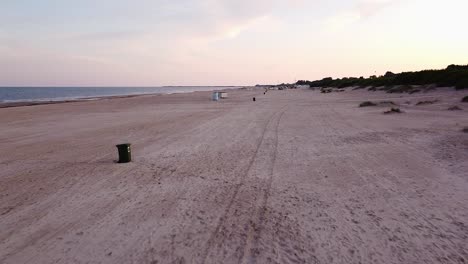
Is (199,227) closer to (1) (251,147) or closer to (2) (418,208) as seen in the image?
(2) (418,208)

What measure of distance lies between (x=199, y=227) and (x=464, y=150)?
7138 millimetres

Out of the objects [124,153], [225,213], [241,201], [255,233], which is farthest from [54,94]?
[255,233]

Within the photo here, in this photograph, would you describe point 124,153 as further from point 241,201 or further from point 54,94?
point 54,94

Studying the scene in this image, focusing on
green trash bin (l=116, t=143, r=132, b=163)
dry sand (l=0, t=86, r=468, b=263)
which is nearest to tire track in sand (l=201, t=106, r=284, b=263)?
dry sand (l=0, t=86, r=468, b=263)

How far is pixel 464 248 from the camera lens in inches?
160

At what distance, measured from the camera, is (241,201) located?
578 cm

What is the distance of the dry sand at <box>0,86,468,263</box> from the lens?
4145mm

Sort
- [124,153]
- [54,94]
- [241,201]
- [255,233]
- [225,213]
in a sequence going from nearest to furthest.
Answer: [255,233]
[225,213]
[241,201]
[124,153]
[54,94]

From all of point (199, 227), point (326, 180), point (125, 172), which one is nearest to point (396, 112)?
point (326, 180)

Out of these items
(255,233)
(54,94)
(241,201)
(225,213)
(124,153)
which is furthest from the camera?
(54,94)

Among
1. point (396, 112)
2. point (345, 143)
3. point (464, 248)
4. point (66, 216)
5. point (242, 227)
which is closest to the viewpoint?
point (464, 248)

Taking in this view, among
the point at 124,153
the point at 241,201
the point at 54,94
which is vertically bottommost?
the point at 54,94

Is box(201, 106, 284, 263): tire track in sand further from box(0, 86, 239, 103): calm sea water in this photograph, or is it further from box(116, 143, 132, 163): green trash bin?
box(0, 86, 239, 103): calm sea water

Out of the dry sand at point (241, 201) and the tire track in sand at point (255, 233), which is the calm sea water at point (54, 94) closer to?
the dry sand at point (241, 201)
